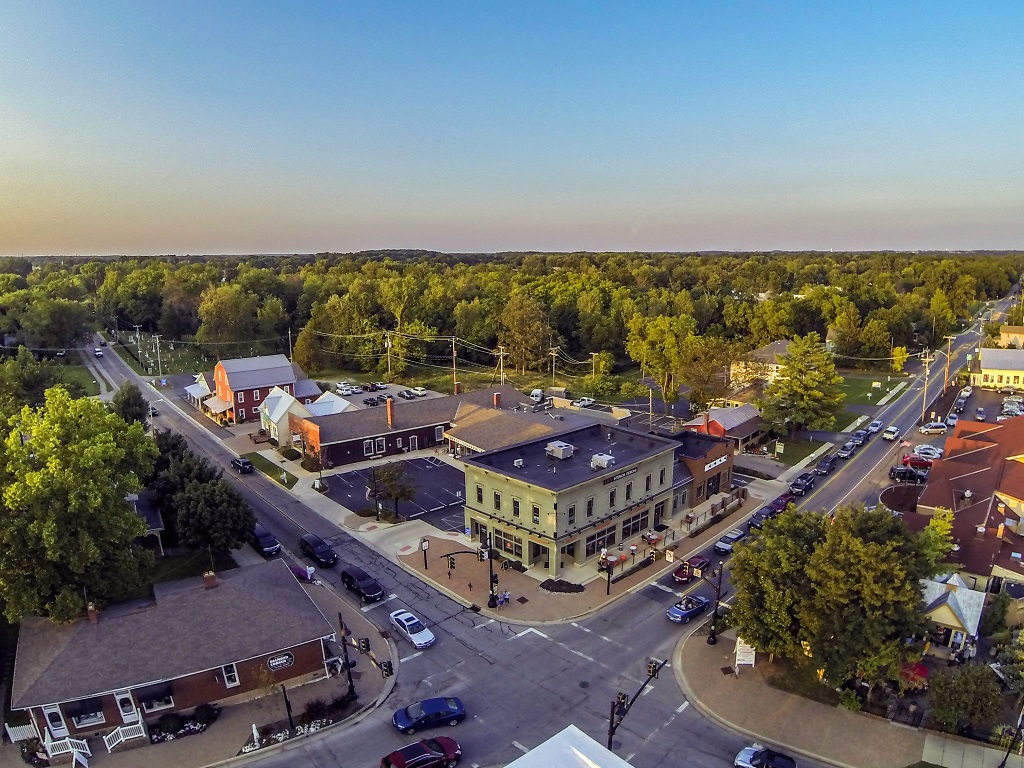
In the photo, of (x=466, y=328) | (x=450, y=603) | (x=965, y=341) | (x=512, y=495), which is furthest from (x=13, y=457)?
(x=965, y=341)

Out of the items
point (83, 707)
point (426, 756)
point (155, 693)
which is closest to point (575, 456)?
point (426, 756)

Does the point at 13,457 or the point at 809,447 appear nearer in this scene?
the point at 13,457

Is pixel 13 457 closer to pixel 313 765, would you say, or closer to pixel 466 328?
pixel 313 765

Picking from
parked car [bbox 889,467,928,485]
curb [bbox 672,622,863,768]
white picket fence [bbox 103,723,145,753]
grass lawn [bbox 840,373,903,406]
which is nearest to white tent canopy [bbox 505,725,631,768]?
curb [bbox 672,622,863,768]

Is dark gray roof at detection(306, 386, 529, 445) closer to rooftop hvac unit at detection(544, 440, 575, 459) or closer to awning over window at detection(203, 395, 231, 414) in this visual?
awning over window at detection(203, 395, 231, 414)

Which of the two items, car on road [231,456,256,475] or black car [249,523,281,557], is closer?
black car [249,523,281,557]
